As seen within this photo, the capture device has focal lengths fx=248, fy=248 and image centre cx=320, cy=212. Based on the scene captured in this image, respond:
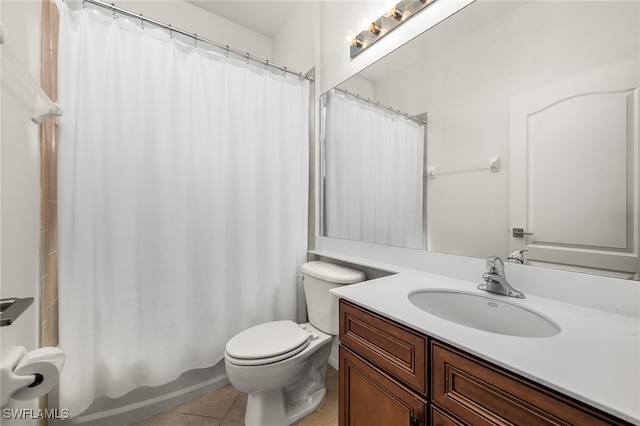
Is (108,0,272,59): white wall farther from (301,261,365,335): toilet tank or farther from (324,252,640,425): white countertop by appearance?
(324,252,640,425): white countertop

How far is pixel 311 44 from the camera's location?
1819 mm

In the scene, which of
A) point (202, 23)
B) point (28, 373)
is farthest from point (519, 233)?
point (202, 23)

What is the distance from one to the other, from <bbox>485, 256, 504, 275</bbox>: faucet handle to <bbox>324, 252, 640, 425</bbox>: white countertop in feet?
0.28

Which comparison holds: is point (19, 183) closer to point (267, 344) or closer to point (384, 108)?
point (267, 344)

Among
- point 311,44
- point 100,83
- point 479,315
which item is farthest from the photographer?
point 311,44

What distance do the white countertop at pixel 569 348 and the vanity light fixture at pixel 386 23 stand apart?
131 cm

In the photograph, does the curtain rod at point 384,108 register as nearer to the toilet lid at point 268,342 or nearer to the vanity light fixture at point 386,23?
the vanity light fixture at point 386,23

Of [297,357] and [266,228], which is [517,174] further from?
[266,228]

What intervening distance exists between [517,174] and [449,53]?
615mm

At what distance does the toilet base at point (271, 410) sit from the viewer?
1.21 m

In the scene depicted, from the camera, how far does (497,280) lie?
33.9 inches

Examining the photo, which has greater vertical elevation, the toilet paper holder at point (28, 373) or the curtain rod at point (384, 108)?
the curtain rod at point (384, 108)

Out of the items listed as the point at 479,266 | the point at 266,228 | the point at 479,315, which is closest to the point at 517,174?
the point at 479,266

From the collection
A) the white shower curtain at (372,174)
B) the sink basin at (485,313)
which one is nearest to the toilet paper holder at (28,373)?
the sink basin at (485,313)
